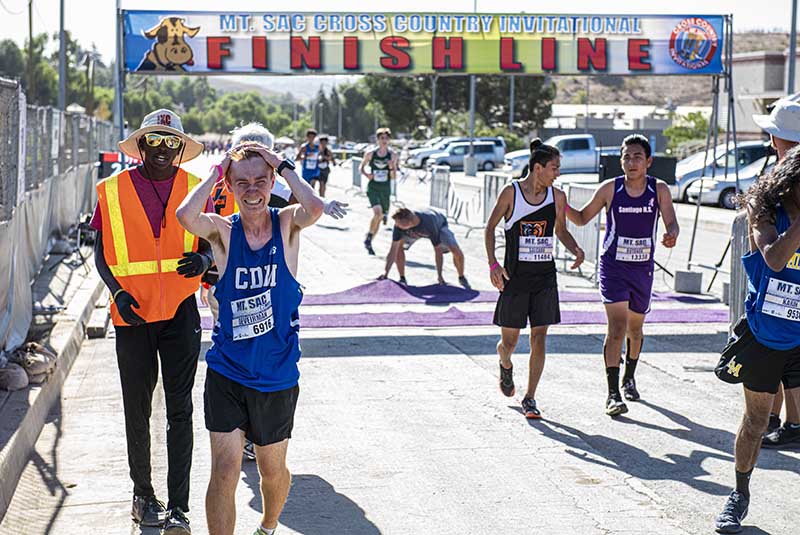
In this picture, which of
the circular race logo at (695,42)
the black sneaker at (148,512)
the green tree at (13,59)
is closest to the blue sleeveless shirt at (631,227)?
the black sneaker at (148,512)

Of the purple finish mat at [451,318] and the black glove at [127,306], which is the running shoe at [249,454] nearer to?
the black glove at [127,306]

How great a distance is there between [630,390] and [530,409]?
3.40 feet

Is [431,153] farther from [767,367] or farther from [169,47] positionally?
[767,367]

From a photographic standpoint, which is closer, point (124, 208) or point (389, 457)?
point (124, 208)

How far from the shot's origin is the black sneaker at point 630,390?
8.76 meters

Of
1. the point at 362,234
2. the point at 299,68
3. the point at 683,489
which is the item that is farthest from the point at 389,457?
the point at 362,234

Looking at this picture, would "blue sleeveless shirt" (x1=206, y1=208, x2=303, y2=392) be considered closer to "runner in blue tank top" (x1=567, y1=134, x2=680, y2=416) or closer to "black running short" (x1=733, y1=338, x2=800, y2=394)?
"black running short" (x1=733, y1=338, x2=800, y2=394)

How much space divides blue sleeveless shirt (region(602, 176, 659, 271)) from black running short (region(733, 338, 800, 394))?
2608 mm

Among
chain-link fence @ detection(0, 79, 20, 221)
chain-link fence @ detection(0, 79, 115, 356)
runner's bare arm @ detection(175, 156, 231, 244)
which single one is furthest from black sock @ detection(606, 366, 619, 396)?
chain-link fence @ detection(0, 79, 20, 221)

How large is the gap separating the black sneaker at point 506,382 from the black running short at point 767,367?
2674 millimetres

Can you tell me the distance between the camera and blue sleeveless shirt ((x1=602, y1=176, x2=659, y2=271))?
8398mm

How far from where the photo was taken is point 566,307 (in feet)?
43.6

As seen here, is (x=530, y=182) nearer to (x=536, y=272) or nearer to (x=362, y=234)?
(x=536, y=272)

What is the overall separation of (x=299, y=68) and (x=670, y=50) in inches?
198
